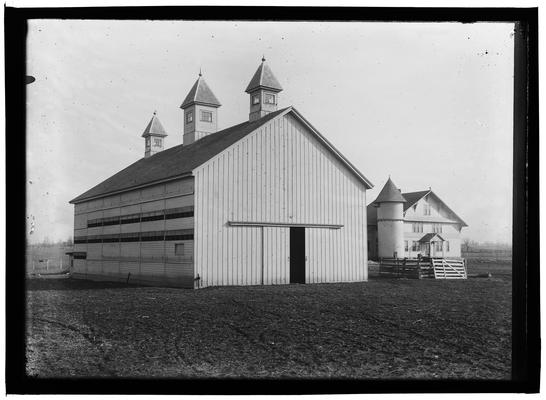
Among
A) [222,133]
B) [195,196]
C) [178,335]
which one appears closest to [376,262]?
[222,133]

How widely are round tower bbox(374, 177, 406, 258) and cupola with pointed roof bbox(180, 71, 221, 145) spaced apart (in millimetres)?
8376

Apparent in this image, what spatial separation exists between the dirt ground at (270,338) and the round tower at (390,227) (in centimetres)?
971

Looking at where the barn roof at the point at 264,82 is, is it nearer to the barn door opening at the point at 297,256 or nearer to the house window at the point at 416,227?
the barn door opening at the point at 297,256

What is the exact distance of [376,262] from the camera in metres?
27.8

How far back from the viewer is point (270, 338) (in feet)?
35.1

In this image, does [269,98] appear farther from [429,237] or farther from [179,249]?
[429,237]

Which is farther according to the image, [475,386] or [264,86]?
[264,86]

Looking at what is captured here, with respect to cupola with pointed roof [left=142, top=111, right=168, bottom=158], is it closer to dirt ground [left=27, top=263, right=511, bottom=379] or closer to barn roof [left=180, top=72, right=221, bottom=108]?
barn roof [left=180, top=72, right=221, bottom=108]

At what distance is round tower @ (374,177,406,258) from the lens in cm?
2492

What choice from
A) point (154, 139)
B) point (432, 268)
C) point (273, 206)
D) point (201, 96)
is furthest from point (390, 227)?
→ point (154, 139)

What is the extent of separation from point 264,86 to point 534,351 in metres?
15.1

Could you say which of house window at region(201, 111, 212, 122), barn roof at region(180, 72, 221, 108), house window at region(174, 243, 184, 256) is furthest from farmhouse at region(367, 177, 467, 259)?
barn roof at region(180, 72, 221, 108)

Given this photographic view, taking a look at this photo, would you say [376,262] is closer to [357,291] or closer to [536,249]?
[357,291]

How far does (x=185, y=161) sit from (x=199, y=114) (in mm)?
5490
